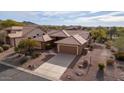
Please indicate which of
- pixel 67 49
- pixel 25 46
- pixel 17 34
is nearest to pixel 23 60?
pixel 25 46

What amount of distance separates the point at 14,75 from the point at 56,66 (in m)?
4.64

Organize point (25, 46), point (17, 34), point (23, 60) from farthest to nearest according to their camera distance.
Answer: point (17, 34) → point (25, 46) → point (23, 60)

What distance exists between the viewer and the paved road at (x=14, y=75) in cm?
1170

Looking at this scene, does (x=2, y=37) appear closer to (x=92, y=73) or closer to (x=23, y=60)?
(x=23, y=60)

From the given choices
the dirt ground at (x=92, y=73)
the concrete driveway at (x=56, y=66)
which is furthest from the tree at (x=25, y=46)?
the dirt ground at (x=92, y=73)

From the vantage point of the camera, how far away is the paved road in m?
11.7

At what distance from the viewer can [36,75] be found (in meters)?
12.5

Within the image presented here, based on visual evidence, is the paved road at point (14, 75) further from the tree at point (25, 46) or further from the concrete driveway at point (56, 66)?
the tree at point (25, 46)

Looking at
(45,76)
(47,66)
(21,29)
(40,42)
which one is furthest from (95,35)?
(45,76)

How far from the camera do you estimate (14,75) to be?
41.0 ft

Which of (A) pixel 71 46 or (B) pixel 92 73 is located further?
(A) pixel 71 46

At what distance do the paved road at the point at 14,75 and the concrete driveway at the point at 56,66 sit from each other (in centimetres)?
120

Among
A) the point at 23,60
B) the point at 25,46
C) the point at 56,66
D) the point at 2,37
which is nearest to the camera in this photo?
the point at 56,66

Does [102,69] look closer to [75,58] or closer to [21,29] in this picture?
[75,58]
